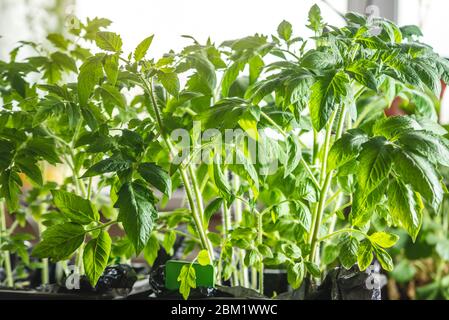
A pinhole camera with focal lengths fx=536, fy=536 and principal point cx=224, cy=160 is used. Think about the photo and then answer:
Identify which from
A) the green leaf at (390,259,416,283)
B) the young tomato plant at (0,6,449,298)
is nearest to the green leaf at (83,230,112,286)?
the young tomato plant at (0,6,449,298)

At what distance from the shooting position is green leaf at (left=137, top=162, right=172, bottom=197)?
75 centimetres

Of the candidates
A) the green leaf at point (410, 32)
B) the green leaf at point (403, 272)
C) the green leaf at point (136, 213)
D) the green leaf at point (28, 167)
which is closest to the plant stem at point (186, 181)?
the green leaf at point (136, 213)

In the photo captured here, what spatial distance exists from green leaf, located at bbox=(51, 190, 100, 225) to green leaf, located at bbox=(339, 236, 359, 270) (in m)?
0.38

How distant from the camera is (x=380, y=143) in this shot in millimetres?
696

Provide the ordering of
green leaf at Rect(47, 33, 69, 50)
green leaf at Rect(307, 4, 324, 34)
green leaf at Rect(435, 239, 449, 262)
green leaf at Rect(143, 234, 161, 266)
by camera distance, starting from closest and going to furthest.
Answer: green leaf at Rect(307, 4, 324, 34) → green leaf at Rect(143, 234, 161, 266) → green leaf at Rect(47, 33, 69, 50) → green leaf at Rect(435, 239, 449, 262)

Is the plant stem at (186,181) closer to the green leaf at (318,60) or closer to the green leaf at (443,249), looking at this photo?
the green leaf at (318,60)

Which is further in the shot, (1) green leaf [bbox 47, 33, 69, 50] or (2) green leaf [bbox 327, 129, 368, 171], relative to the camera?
(1) green leaf [bbox 47, 33, 69, 50]

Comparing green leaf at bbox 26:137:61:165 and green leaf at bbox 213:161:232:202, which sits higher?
green leaf at bbox 26:137:61:165

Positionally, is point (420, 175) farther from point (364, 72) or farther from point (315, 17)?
point (315, 17)

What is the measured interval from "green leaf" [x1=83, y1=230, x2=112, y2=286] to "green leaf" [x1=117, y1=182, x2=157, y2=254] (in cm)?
9

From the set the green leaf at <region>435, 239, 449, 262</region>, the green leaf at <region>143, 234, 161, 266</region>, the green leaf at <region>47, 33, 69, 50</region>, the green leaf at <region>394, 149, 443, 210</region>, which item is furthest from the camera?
the green leaf at <region>435, 239, 449, 262</region>

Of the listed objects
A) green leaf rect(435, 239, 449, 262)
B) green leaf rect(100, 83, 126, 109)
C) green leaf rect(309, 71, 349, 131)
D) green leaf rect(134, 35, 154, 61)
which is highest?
green leaf rect(134, 35, 154, 61)

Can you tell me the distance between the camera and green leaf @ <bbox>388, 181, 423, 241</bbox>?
682 millimetres

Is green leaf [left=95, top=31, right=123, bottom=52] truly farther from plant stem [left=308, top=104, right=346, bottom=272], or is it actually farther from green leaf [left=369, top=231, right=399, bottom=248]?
green leaf [left=369, top=231, right=399, bottom=248]
